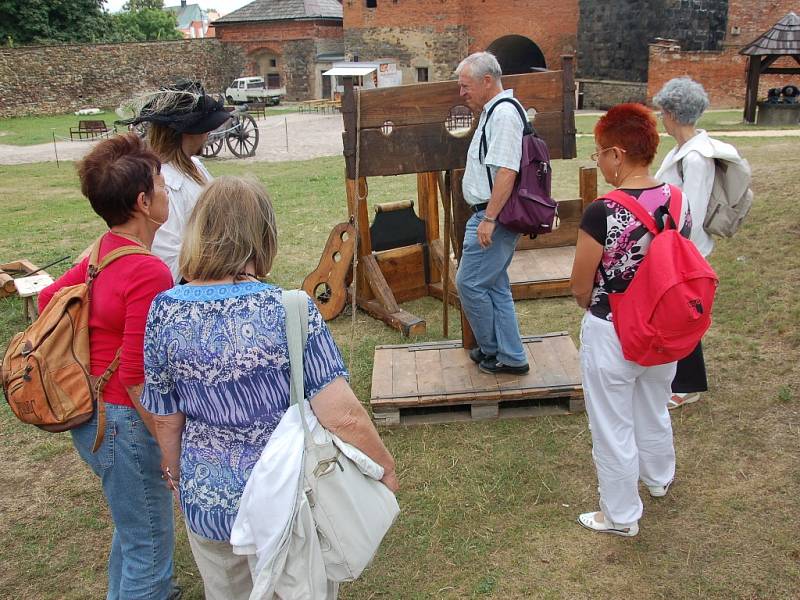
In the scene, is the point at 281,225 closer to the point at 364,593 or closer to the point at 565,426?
the point at 565,426

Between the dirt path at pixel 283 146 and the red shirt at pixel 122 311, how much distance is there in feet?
46.4

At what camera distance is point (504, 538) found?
10.2 feet

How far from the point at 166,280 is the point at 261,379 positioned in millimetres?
532

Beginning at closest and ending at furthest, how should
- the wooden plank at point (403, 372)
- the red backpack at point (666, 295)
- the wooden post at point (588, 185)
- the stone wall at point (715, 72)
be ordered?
1. the red backpack at point (666, 295)
2. the wooden plank at point (403, 372)
3. the wooden post at point (588, 185)
4. the stone wall at point (715, 72)

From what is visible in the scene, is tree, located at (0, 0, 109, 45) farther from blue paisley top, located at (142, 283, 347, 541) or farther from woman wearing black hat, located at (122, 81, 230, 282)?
blue paisley top, located at (142, 283, 347, 541)

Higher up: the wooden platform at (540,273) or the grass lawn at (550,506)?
the wooden platform at (540,273)

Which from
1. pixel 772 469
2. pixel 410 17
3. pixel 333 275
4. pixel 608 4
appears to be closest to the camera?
pixel 772 469

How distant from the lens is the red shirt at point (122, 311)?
207 cm

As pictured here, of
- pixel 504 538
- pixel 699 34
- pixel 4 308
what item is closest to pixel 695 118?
pixel 504 538

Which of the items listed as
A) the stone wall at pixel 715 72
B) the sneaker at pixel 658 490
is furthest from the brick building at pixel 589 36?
the sneaker at pixel 658 490

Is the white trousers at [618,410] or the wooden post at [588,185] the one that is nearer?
the white trousers at [618,410]

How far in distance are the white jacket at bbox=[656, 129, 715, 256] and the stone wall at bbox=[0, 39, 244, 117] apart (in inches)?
1123

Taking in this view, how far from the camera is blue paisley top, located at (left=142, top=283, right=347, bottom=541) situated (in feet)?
5.92

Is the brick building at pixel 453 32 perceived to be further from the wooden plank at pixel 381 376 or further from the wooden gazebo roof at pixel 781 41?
the wooden plank at pixel 381 376
